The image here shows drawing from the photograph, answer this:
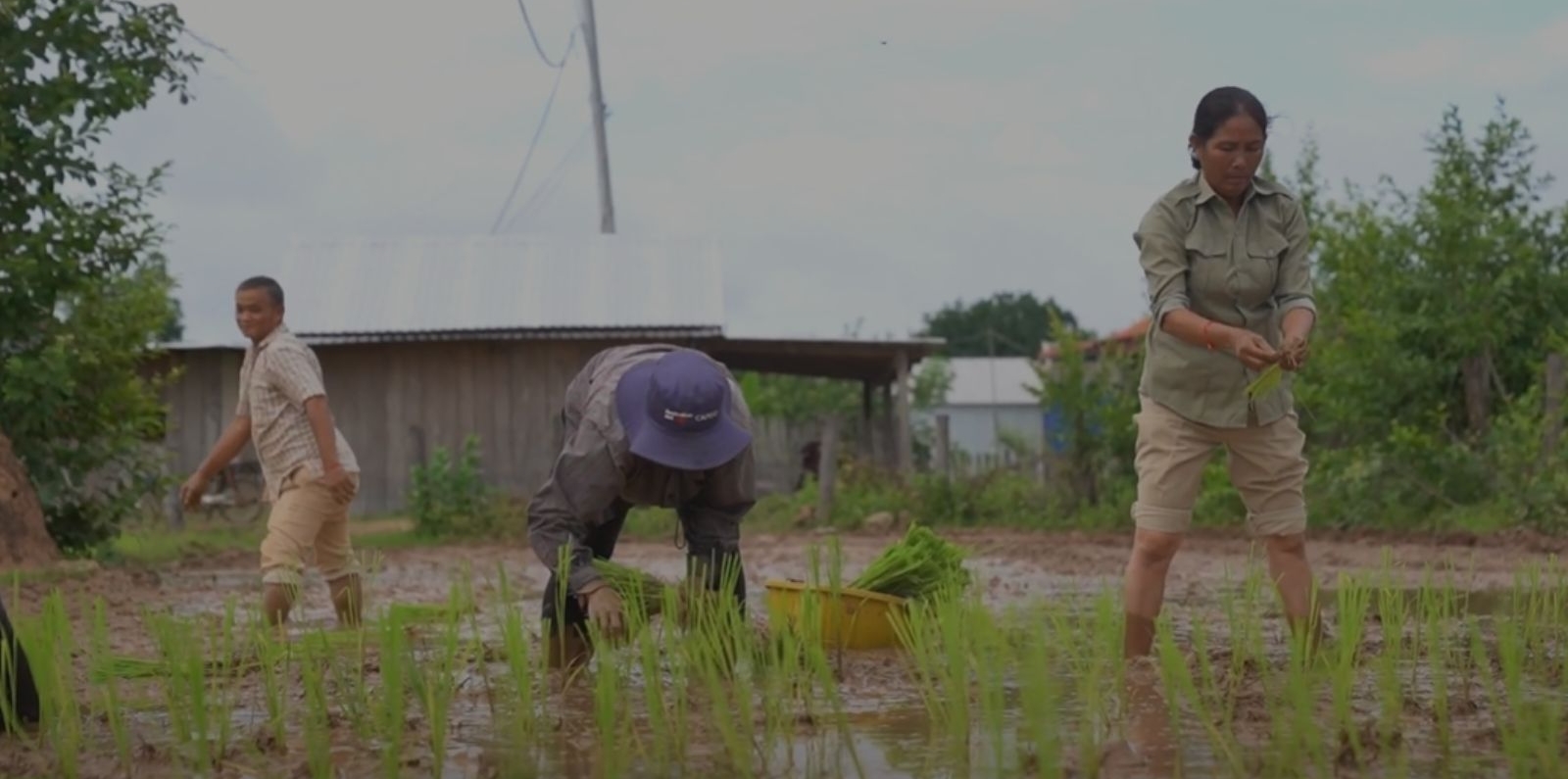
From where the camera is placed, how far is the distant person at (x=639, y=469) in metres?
4.70

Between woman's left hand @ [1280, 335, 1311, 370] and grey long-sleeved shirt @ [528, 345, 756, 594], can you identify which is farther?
grey long-sleeved shirt @ [528, 345, 756, 594]

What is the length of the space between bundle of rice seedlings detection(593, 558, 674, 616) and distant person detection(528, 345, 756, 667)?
0.06 m

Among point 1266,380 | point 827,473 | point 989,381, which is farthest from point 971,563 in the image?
point 989,381

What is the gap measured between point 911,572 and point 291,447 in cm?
241

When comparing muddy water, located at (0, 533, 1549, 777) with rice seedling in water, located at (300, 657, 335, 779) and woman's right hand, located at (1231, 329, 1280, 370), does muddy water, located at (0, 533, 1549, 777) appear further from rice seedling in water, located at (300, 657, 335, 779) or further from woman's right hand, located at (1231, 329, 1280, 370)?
woman's right hand, located at (1231, 329, 1280, 370)

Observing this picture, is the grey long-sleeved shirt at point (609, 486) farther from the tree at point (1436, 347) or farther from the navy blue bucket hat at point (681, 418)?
the tree at point (1436, 347)

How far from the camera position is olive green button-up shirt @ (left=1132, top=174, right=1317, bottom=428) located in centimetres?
504

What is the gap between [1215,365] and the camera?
16.5 feet

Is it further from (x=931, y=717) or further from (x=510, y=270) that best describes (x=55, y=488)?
(x=510, y=270)

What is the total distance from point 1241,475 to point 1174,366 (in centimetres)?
38

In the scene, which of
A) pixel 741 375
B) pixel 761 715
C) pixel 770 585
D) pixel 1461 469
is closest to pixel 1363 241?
pixel 1461 469

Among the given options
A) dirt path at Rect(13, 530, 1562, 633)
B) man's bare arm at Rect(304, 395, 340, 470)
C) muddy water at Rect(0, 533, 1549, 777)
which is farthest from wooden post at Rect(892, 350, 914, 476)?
muddy water at Rect(0, 533, 1549, 777)

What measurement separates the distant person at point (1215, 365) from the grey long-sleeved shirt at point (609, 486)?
3.50ft

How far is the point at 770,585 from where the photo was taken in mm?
5367
